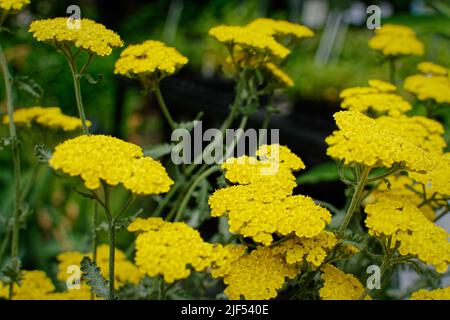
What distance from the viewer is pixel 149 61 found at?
1.02m

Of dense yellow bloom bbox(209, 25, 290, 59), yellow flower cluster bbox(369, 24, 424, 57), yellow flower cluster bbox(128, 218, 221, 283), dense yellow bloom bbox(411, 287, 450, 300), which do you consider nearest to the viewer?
yellow flower cluster bbox(128, 218, 221, 283)

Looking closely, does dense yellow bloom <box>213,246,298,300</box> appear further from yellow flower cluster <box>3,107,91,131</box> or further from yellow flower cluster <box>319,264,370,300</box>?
yellow flower cluster <box>3,107,91,131</box>

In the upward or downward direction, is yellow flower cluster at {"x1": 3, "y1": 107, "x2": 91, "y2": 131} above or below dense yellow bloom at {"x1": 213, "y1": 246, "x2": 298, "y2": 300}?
above

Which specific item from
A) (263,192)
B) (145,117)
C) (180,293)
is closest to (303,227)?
(263,192)

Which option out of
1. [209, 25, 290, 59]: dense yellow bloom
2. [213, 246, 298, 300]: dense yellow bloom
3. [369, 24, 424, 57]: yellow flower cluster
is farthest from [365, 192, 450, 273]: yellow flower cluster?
[369, 24, 424, 57]: yellow flower cluster

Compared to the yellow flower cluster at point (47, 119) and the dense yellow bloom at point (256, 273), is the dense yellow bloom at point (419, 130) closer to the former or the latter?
the dense yellow bloom at point (256, 273)

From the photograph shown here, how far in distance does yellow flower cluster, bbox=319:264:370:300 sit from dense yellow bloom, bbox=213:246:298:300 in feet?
0.19

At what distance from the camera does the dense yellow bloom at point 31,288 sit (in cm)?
112

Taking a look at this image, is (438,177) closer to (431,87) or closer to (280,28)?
(431,87)

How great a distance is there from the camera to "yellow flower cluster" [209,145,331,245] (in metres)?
0.79

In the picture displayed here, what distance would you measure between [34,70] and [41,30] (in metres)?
1.49

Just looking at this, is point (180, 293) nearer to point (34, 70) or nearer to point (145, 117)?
point (34, 70)

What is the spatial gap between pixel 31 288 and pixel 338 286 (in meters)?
0.60

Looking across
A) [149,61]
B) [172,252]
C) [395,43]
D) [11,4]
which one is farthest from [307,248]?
[395,43]
